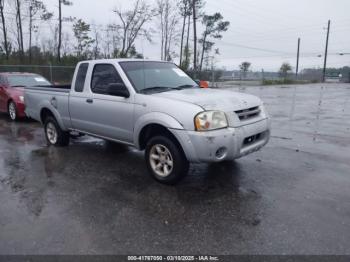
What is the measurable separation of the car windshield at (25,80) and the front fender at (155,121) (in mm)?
7351

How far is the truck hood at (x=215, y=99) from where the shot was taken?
4.19 m

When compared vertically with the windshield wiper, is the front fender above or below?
below

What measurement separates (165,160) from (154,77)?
1.52 m

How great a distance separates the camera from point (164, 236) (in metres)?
3.18

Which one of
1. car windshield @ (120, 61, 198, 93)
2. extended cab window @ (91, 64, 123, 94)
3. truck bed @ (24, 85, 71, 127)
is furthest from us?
truck bed @ (24, 85, 71, 127)

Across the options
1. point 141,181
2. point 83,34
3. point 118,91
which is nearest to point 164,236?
point 141,181

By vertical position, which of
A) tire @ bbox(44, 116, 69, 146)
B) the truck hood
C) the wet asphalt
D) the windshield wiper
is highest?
the windshield wiper

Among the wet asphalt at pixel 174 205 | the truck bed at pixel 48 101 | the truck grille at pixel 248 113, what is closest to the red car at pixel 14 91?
the truck bed at pixel 48 101

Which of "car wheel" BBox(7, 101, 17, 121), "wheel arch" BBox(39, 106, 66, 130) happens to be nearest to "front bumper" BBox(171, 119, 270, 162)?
"wheel arch" BBox(39, 106, 66, 130)

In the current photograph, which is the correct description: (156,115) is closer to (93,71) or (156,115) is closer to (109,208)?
(109,208)

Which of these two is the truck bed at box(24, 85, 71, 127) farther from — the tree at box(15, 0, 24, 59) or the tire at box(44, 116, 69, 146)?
the tree at box(15, 0, 24, 59)

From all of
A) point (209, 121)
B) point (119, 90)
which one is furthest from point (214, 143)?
point (119, 90)

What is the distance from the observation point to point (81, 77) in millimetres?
5902

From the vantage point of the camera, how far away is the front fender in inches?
164
